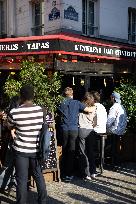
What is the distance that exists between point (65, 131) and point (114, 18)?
36.7ft

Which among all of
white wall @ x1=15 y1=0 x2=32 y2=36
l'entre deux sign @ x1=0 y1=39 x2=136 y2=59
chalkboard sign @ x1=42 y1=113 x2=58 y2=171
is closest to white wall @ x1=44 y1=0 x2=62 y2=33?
white wall @ x1=15 y1=0 x2=32 y2=36

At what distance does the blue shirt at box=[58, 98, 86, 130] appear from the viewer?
8398mm

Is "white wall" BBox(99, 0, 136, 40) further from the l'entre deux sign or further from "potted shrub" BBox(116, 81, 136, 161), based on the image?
"potted shrub" BBox(116, 81, 136, 161)

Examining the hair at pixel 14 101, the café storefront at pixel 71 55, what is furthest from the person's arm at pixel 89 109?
the hair at pixel 14 101

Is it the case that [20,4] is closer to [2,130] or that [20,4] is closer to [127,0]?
[127,0]

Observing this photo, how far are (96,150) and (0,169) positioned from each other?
2.66 metres

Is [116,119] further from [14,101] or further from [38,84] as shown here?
A: [14,101]

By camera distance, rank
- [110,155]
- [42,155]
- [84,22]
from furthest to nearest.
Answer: [84,22] → [110,155] → [42,155]

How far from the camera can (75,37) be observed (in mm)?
13672

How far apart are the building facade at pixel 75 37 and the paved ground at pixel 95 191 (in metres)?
3.41

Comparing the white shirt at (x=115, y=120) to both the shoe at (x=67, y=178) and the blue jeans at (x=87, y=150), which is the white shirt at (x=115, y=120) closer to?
the blue jeans at (x=87, y=150)

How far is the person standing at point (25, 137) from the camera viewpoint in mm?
5980

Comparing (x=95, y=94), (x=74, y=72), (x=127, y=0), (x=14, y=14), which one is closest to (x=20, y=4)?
(x=14, y=14)

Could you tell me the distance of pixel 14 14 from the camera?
18.2 metres
